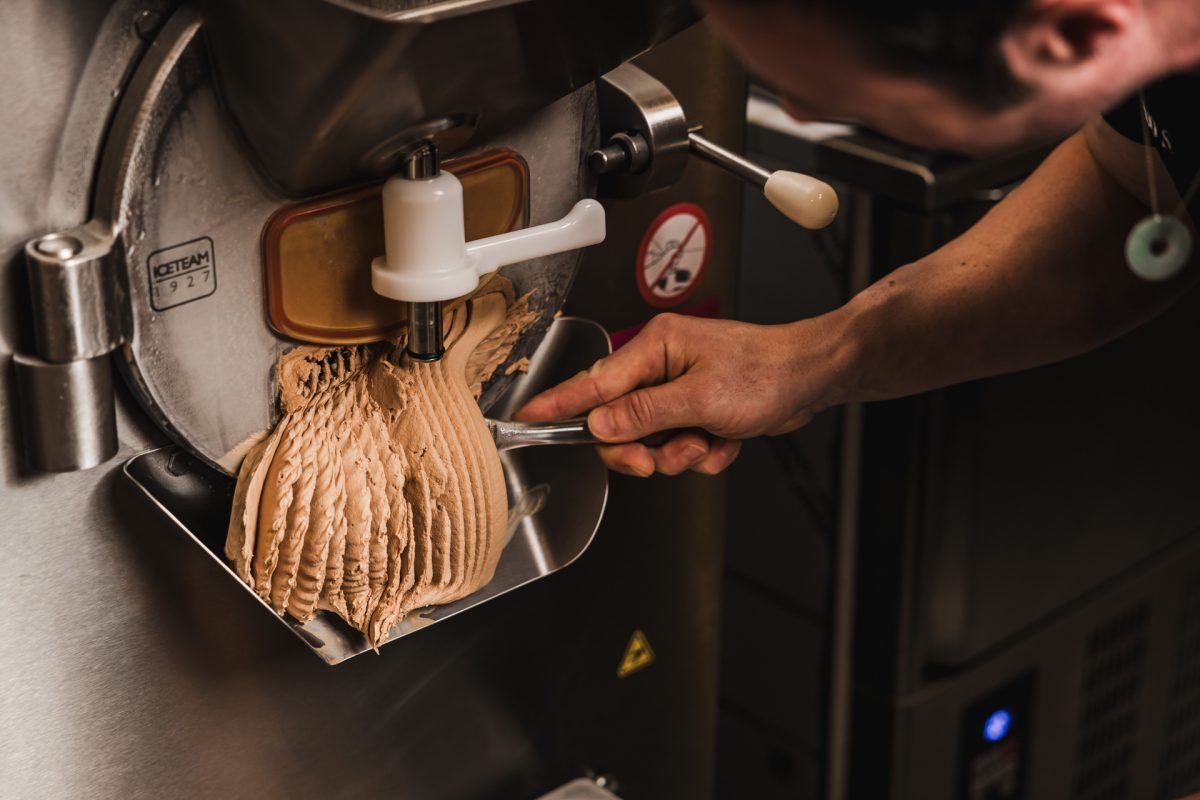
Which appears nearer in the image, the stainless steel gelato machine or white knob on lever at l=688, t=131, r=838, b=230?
the stainless steel gelato machine

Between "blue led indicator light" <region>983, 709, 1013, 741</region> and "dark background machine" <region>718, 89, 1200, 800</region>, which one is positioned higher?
"dark background machine" <region>718, 89, 1200, 800</region>

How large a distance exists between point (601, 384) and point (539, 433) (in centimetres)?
6

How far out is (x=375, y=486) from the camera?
32.9 inches

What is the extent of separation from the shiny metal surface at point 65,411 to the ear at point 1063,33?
45 cm

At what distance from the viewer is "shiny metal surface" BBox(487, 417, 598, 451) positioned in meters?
0.92

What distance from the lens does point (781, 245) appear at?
1.38 meters

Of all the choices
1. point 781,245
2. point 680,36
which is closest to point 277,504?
point 680,36

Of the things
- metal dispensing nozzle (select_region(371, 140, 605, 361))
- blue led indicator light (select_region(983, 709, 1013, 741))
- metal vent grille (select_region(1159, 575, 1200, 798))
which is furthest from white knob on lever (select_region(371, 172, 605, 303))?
metal vent grille (select_region(1159, 575, 1200, 798))

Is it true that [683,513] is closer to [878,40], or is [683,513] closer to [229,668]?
[229,668]

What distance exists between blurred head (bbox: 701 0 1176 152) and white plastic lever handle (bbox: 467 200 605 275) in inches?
9.1

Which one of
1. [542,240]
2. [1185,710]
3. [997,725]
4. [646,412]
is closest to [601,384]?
[646,412]

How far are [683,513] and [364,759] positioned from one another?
30 cm

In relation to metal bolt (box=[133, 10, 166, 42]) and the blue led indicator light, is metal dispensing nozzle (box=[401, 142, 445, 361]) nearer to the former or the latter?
metal bolt (box=[133, 10, 166, 42])

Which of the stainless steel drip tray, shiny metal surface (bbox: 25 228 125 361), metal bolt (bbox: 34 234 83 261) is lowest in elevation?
the stainless steel drip tray
